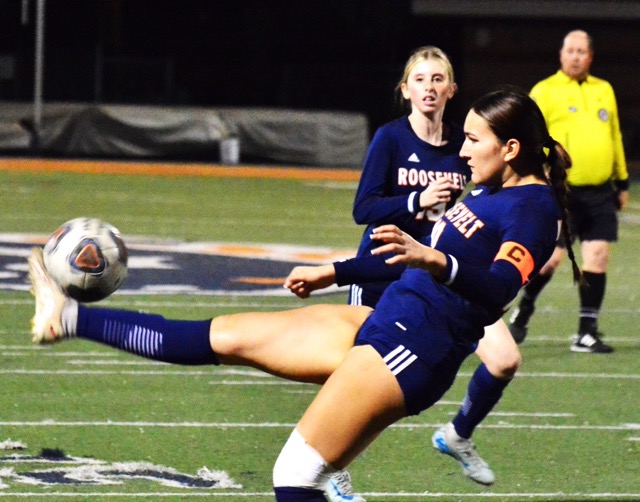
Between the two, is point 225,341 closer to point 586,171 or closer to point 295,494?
point 295,494

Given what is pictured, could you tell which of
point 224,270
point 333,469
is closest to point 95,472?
point 333,469

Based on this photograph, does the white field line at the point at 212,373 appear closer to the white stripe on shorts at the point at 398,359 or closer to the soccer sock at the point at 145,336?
the soccer sock at the point at 145,336

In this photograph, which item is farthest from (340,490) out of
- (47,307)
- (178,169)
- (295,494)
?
(178,169)

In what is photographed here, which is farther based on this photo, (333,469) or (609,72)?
(609,72)

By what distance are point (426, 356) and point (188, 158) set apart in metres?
24.4

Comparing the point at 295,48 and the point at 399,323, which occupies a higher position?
the point at 295,48

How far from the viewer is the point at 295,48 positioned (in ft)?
127

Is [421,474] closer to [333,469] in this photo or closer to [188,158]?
[333,469]

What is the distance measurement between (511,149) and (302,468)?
4.32 feet

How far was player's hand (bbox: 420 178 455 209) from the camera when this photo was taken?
244 inches

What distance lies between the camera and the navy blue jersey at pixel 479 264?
185 inches

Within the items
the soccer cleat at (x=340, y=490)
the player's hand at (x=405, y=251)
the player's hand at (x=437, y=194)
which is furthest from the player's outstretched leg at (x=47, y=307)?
the player's hand at (x=437, y=194)

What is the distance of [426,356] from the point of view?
4.80m

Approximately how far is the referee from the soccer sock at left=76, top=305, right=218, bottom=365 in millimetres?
5485
